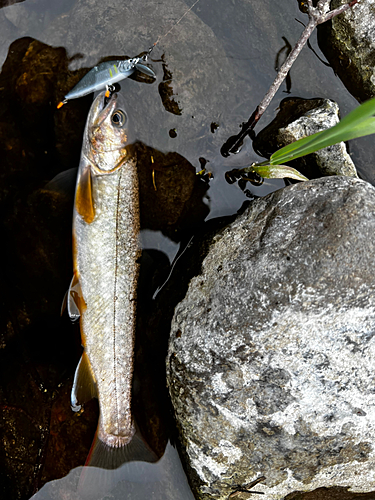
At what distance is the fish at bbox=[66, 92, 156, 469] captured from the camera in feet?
8.54

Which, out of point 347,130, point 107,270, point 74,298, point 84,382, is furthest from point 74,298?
point 347,130

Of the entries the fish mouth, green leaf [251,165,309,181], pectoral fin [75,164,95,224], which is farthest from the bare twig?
pectoral fin [75,164,95,224]

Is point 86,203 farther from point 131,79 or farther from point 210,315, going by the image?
point 210,315

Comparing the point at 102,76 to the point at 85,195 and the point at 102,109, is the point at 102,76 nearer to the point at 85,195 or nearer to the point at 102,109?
the point at 102,109

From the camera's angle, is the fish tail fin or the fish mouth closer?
the fish mouth

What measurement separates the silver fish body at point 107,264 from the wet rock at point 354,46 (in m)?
1.77

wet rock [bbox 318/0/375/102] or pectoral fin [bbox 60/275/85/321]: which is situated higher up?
wet rock [bbox 318/0/375/102]

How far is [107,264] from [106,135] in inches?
39.0

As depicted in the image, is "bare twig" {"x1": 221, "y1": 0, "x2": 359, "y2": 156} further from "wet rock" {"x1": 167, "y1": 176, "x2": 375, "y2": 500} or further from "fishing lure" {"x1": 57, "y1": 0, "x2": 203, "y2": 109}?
"fishing lure" {"x1": 57, "y1": 0, "x2": 203, "y2": 109}

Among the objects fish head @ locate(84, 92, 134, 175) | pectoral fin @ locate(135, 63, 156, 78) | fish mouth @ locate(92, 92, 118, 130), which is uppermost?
pectoral fin @ locate(135, 63, 156, 78)

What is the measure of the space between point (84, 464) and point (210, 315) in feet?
5.98

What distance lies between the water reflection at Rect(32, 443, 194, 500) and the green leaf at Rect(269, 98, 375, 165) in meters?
2.57

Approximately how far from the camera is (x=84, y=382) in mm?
2666

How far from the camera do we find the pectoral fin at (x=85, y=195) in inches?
102
